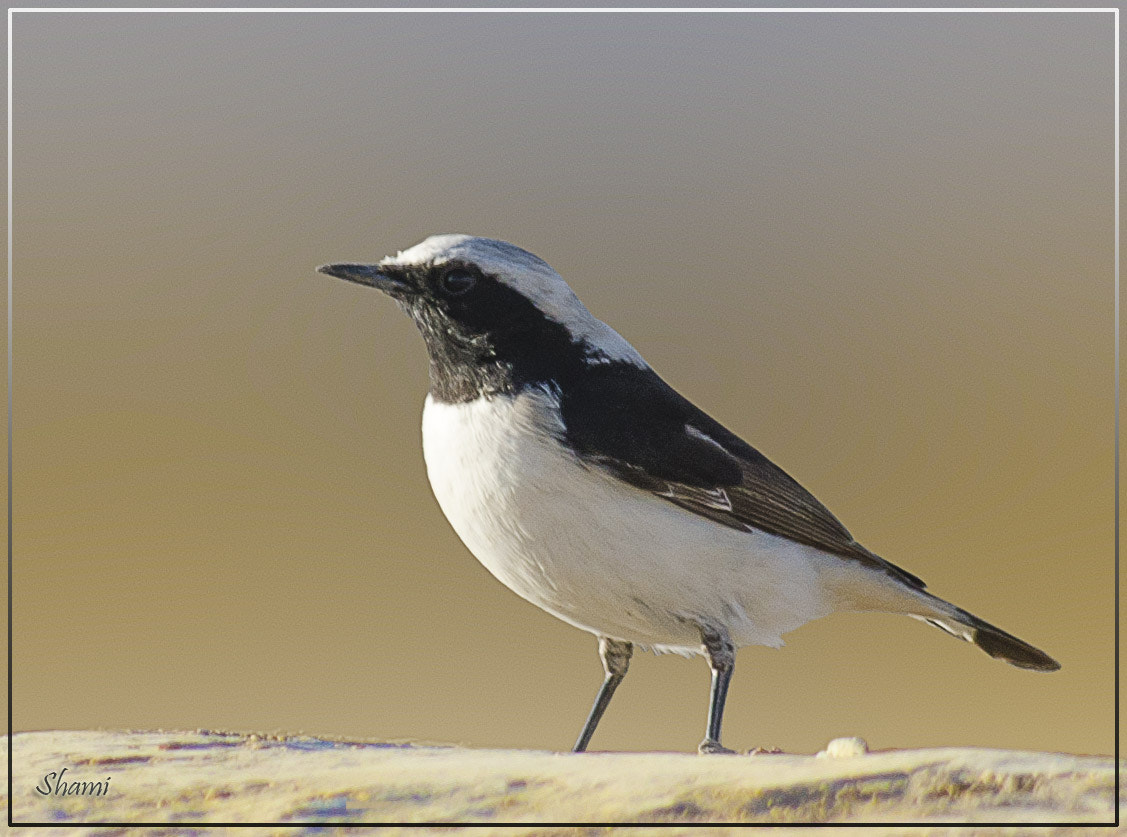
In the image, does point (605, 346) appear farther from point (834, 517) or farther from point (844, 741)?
point (844, 741)

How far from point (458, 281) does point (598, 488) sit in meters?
1.09

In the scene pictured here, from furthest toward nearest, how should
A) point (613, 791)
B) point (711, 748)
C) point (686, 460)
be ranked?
point (686, 460)
point (711, 748)
point (613, 791)

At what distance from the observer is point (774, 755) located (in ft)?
15.8

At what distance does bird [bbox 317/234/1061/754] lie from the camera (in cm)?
518

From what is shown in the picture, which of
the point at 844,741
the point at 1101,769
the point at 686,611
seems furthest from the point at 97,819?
the point at 1101,769

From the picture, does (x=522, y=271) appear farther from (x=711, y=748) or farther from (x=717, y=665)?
(x=711, y=748)

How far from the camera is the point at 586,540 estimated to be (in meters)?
5.14

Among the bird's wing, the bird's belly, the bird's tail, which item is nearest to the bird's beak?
the bird's belly

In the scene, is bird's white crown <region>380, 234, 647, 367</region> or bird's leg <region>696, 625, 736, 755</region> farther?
bird's white crown <region>380, 234, 647, 367</region>

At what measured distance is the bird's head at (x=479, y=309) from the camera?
546cm

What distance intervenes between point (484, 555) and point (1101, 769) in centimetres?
251

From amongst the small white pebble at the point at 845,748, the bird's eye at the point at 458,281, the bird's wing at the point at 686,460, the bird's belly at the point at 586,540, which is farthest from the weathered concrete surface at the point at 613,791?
the bird's eye at the point at 458,281

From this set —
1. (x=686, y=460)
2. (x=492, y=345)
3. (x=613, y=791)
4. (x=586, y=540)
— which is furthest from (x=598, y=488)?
(x=613, y=791)

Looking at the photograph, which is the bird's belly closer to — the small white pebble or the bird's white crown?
the bird's white crown
